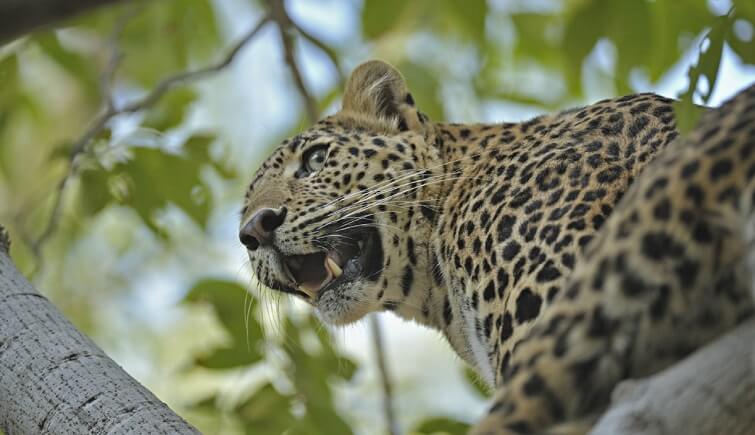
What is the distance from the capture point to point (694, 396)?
11.6 feet

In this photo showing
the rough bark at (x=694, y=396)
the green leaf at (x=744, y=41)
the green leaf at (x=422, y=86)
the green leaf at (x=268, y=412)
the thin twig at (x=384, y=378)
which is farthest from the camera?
the green leaf at (x=422, y=86)

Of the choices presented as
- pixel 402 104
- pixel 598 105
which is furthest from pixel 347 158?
pixel 598 105

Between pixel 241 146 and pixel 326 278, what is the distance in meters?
10.4

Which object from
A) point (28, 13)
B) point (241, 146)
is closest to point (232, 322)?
point (28, 13)

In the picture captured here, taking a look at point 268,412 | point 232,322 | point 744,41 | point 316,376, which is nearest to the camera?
point 744,41

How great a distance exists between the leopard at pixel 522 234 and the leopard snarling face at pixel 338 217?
0.01 m

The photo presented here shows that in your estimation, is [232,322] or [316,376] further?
[316,376]

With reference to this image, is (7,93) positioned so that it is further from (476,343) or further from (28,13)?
(28,13)

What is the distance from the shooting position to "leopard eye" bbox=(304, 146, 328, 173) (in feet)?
24.3

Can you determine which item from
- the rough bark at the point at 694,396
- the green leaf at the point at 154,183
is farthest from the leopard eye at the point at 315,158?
the rough bark at the point at 694,396

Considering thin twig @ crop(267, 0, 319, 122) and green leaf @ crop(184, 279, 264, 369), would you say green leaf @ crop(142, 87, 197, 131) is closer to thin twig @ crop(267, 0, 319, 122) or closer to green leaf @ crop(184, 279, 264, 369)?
thin twig @ crop(267, 0, 319, 122)

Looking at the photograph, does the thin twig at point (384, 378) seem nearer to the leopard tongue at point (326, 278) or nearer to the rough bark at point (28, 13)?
the leopard tongue at point (326, 278)

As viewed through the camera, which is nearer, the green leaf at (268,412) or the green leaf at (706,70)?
the green leaf at (706,70)

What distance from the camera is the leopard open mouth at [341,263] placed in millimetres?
7090
